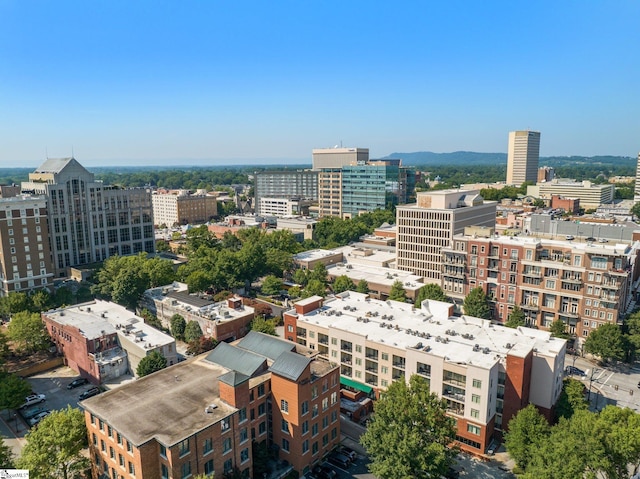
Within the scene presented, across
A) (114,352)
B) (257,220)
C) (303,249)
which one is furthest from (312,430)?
(257,220)

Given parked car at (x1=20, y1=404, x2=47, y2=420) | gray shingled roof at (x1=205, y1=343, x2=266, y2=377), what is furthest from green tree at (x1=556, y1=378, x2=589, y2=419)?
parked car at (x1=20, y1=404, x2=47, y2=420)

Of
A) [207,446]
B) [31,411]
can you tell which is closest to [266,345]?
[207,446]

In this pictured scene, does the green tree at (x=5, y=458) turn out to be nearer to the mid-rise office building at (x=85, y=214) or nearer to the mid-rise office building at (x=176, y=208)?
the mid-rise office building at (x=85, y=214)

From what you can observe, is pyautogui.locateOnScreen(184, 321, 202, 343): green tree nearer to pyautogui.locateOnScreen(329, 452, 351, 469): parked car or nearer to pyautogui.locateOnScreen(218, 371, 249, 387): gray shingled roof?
pyautogui.locateOnScreen(329, 452, 351, 469): parked car

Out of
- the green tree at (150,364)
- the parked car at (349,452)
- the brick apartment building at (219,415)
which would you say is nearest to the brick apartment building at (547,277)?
the parked car at (349,452)

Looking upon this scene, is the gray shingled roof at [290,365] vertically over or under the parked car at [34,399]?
over

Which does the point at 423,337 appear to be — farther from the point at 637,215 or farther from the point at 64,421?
the point at 637,215
